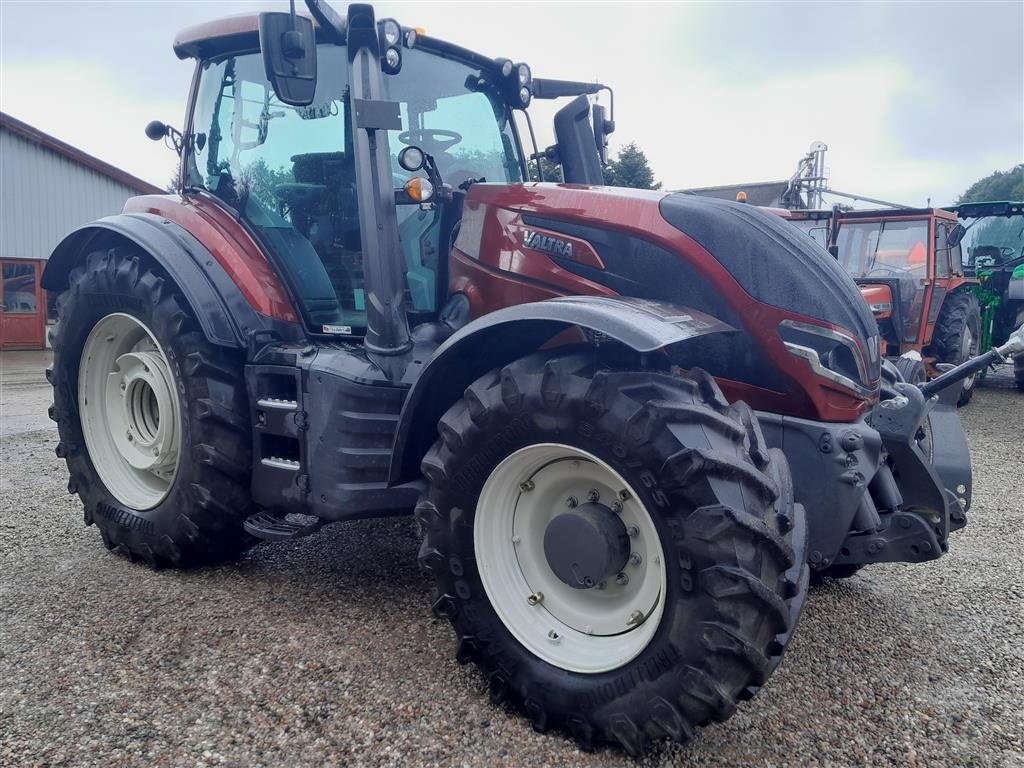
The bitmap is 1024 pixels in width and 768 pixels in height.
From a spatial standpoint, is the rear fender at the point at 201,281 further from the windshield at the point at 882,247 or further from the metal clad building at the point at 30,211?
the metal clad building at the point at 30,211

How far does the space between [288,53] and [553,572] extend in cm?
199

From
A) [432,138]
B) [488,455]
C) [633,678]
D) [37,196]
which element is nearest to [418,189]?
[432,138]

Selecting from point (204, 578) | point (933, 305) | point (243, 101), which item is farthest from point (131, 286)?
point (933, 305)

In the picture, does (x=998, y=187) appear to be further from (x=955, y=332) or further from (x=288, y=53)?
(x=288, y=53)

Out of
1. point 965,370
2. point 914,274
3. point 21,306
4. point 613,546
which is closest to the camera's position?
point 613,546

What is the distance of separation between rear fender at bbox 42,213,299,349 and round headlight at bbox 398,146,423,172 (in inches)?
35.3

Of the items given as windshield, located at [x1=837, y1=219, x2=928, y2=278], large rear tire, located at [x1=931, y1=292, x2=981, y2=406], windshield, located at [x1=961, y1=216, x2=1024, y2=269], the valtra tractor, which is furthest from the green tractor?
the valtra tractor

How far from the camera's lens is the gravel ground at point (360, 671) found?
7.82ft

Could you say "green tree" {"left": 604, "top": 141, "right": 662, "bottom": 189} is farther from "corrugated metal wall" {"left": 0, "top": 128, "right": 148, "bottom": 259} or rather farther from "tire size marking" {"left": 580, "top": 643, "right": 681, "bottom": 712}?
"tire size marking" {"left": 580, "top": 643, "right": 681, "bottom": 712}

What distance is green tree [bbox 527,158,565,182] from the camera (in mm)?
4125

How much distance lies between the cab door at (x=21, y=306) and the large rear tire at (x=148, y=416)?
15429 millimetres

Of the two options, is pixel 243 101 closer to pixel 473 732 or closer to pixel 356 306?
pixel 356 306

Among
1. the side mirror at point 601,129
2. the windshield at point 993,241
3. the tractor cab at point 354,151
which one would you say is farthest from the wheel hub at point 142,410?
the windshield at point 993,241

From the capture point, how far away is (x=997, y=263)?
40.7 ft
